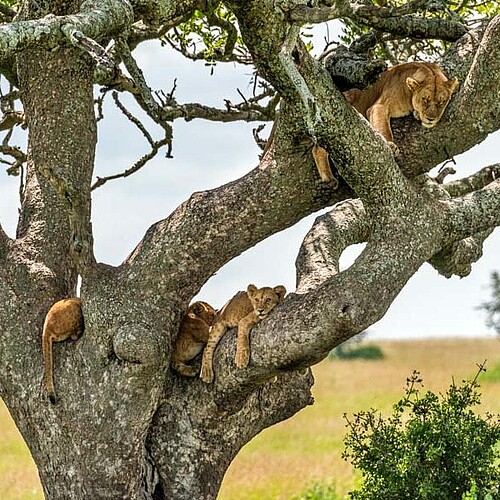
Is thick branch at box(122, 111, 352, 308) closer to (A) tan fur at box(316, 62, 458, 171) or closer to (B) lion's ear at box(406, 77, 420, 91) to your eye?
(A) tan fur at box(316, 62, 458, 171)

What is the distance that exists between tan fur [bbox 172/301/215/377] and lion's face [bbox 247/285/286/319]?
19.2 inches

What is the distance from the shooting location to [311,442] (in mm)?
20844

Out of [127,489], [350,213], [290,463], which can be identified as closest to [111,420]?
[127,489]

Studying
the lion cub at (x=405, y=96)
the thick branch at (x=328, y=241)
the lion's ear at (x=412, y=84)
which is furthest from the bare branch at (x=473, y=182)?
the lion's ear at (x=412, y=84)

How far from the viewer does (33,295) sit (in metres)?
8.73

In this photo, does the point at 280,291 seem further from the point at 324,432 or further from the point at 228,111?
the point at 324,432

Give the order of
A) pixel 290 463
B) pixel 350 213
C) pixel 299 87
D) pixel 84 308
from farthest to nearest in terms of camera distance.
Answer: pixel 290 463 → pixel 350 213 → pixel 84 308 → pixel 299 87

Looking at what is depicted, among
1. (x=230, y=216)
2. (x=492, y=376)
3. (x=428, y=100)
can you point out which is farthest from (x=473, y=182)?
(x=492, y=376)

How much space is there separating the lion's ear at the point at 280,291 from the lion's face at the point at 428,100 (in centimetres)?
164

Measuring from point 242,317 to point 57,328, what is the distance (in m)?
1.43

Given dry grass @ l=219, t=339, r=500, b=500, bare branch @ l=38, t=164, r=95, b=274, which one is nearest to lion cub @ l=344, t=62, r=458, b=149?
bare branch @ l=38, t=164, r=95, b=274

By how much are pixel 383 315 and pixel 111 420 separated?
2147 millimetres

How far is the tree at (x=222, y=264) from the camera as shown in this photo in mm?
7668

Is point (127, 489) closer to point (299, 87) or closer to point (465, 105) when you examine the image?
point (299, 87)
